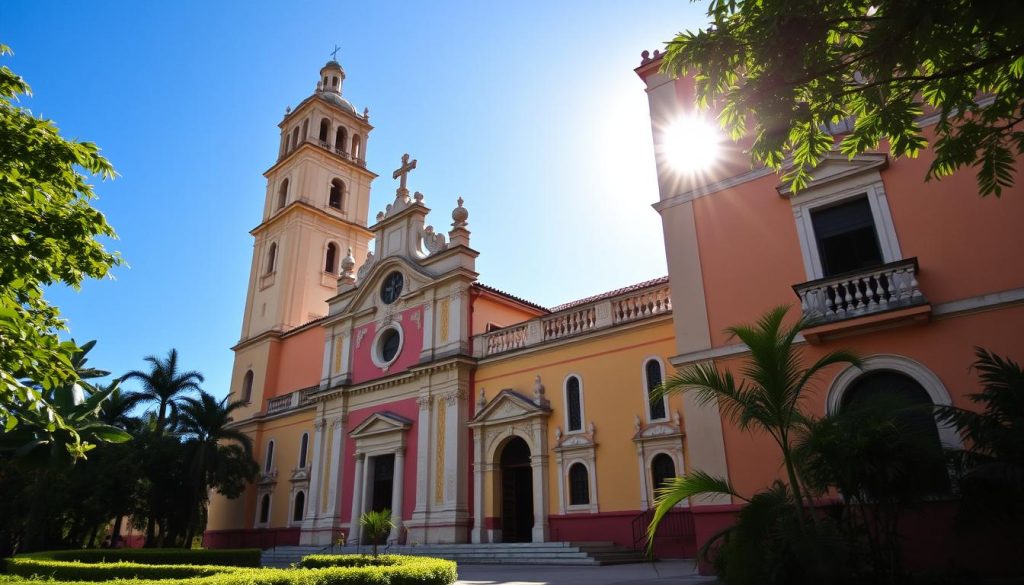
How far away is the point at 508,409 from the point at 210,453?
13708 millimetres

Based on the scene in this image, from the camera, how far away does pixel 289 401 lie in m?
28.8

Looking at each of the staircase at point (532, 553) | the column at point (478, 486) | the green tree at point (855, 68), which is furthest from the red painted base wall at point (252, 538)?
the green tree at point (855, 68)

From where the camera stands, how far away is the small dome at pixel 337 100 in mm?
37250

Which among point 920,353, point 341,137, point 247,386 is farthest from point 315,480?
point 341,137

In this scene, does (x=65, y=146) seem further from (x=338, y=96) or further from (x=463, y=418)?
(x=338, y=96)

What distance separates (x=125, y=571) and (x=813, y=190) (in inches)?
602

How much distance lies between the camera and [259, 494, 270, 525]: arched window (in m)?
27.7

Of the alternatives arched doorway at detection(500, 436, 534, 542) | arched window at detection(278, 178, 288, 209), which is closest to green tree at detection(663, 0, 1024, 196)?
arched doorway at detection(500, 436, 534, 542)

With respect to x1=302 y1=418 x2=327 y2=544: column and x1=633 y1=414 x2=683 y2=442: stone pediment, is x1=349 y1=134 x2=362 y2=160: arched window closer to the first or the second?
x1=302 y1=418 x2=327 y2=544: column

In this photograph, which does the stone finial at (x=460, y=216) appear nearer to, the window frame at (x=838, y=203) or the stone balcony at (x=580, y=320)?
the stone balcony at (x=580, y=320)

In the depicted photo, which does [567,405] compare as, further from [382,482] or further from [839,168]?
[839,168]

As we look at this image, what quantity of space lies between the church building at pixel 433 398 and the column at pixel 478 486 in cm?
4

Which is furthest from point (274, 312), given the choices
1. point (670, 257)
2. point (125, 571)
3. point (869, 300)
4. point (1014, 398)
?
point (1014, 398)

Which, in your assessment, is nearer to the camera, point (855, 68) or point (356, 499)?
point (855, 68)
